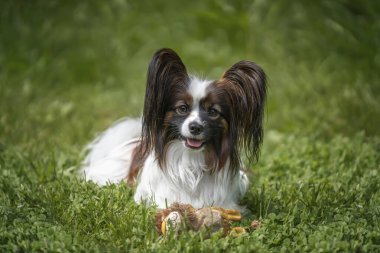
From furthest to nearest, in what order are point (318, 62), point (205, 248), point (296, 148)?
point (318, 62)
point (296, 148)
point (205, 248)

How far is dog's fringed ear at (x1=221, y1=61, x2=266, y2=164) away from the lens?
4.07 metres

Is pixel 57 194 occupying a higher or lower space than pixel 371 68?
lower

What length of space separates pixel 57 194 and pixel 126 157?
0.84m

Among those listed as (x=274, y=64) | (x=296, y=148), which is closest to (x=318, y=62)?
(x=274, y=64)

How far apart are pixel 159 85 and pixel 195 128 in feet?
1.22

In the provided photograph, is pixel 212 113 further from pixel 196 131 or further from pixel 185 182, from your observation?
pixel 185 182

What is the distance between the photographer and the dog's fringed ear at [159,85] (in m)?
4.02

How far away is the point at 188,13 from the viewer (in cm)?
923

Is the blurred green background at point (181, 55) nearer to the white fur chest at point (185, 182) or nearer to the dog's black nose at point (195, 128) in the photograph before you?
the white fur chest at point (185, 182)

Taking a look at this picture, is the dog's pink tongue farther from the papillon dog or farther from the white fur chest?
the white fur chest

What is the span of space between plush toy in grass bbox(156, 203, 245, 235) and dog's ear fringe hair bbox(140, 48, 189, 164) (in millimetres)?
A: 433

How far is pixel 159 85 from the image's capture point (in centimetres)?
406

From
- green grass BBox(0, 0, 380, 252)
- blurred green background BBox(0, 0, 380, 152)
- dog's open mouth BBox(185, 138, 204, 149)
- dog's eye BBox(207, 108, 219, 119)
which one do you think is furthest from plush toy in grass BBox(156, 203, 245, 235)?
blurred green background BBox(0, 0, 380, 152)

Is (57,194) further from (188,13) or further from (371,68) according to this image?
(188,13)
